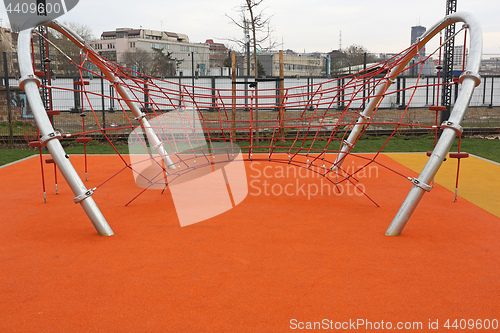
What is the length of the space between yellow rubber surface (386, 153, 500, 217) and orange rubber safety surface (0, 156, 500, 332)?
0.79 feet

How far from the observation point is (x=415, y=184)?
3398 mm

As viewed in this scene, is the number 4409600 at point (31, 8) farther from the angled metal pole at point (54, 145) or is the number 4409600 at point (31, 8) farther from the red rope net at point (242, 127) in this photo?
the angled metal pole at point (54, 145)

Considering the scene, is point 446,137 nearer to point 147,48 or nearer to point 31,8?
point 31,8

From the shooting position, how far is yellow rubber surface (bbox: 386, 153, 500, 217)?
15.1 feet

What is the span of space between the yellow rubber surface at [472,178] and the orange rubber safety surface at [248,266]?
0.24 metres

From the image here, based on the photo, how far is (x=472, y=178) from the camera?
18.5 ft

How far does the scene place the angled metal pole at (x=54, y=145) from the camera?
3418mm

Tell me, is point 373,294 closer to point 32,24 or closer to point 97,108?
point 32,24

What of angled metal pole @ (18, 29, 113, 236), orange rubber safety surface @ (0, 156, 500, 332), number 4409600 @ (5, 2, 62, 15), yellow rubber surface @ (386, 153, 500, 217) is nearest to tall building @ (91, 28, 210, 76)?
number 4409600 @ (5, 2, 62, 15)

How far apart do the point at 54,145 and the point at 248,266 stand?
185cm

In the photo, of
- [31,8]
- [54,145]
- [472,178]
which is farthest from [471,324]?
[31,8]

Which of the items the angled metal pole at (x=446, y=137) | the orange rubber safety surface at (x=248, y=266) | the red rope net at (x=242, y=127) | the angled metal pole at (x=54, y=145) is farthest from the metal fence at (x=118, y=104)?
the angled metal pole at (x=446, y=137)

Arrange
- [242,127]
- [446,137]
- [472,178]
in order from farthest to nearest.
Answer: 1. [472,178]
2. [242,127]
3. [446,137]

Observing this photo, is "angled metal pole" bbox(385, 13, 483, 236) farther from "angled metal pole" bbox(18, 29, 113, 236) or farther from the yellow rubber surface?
"angled metal pole" bbox(18, 29, 113, 236)
